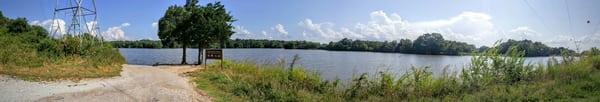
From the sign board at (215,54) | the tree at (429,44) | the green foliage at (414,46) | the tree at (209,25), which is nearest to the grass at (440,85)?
the sign board at (215,54)

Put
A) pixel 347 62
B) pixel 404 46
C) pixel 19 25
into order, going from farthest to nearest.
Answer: pixel 404 46 → pixel 347 62 → pixel 19 25

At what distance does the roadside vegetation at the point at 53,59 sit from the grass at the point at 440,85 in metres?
3.67

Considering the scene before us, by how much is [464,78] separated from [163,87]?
790cm

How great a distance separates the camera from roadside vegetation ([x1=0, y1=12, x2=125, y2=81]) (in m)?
14.1

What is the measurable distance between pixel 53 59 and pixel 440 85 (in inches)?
520

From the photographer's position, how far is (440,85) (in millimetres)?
12125

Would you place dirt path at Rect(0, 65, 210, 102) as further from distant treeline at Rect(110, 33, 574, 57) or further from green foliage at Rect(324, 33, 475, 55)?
green foliage at Rect(324, 33, 475, 55)

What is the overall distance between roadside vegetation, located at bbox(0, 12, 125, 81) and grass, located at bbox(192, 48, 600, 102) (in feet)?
12.1

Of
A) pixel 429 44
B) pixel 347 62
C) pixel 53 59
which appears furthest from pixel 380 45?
A: pixel 53 59

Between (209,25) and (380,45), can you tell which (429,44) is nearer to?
(380,45)

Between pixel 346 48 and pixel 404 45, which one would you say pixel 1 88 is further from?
pixel 346 48

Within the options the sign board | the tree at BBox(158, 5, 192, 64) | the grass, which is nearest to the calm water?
the grass


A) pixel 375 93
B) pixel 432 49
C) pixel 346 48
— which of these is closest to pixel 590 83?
pixel 375 93

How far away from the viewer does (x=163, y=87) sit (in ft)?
38.6
